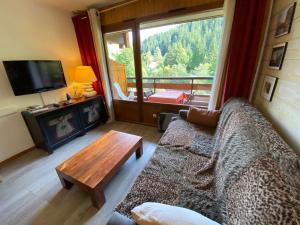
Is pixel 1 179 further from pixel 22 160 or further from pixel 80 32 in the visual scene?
pixel 80 32

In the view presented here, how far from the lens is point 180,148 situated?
1.57m

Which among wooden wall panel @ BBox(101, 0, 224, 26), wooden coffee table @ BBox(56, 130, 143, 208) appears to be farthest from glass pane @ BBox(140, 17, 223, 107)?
wooden coffee table @ BBox(56, 130, 143, 208)

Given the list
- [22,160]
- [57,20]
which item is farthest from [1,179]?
[57,20]

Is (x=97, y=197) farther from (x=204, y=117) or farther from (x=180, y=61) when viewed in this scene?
(x=180, y=61)

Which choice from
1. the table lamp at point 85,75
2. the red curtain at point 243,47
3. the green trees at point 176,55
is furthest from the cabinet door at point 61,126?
the red curtain at point 243,47

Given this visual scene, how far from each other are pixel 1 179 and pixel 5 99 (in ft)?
3.71

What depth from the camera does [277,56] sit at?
4.63 ft

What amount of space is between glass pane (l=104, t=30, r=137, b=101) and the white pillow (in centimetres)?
256

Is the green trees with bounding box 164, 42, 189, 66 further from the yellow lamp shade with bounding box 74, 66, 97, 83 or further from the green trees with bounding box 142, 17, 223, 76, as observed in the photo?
the yellow lamp shade with bounding box 74, 66, 97, 83

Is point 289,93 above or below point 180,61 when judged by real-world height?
below

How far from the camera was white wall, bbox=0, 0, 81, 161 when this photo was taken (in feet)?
6.77

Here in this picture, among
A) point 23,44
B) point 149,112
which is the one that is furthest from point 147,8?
point 23,44

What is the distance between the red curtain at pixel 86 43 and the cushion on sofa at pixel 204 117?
2.07m

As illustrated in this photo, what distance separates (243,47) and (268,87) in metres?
0.63
